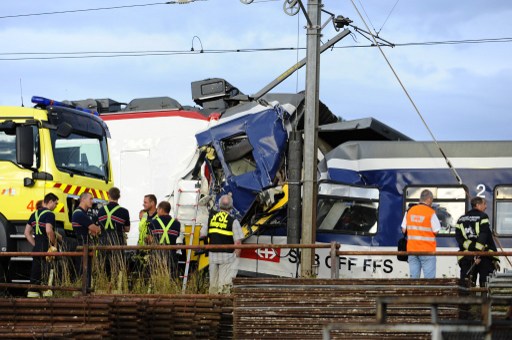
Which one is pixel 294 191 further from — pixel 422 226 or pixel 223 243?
pixel 422 226

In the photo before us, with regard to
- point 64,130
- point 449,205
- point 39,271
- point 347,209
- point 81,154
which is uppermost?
point 64,130

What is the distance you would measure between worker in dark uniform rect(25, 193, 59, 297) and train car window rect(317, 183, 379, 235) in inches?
194

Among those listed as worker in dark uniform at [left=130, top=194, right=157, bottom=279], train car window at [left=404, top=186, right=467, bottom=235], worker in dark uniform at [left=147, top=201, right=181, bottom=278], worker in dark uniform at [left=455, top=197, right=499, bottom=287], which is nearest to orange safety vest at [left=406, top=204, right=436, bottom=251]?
worker in dark uniform at [left=455, top=197, right=499, bottom=287]

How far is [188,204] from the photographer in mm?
21562

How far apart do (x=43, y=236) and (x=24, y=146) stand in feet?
5.81

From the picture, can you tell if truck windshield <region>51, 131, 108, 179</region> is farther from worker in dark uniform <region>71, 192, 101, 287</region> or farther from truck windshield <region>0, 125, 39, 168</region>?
worker in dark uniform <region>71, 192, 101, 287</region>

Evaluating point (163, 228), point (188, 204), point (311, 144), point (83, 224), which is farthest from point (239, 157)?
point (83, 224)

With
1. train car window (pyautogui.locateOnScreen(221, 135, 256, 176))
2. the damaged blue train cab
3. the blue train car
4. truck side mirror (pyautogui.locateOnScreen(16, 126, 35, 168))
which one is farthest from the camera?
train car window (pyautogui.locateOnScreen(221, 135, 256, 176))

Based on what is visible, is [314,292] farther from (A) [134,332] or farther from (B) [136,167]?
(B) [136,167]

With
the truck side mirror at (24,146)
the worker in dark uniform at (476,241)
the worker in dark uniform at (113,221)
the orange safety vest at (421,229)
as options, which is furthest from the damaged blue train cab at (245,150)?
the worker in dark uniform at (476,241)

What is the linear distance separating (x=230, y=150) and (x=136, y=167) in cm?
297

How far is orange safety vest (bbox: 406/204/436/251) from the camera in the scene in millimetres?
16562

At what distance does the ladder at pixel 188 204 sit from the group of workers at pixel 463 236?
5.57m

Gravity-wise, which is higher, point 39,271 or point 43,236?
point 43,236
